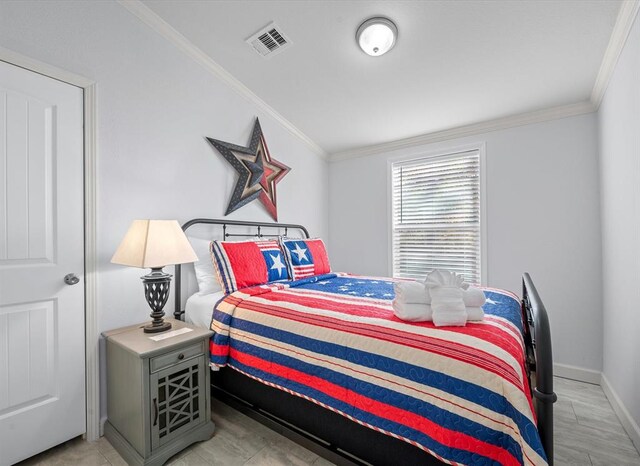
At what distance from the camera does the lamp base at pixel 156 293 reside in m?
1.69

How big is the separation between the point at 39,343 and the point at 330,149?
330 cm

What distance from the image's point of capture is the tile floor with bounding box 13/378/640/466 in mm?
1534

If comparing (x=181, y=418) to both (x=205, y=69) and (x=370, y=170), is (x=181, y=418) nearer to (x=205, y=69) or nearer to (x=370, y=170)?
(x=205, y=69)

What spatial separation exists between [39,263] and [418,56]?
276 centimetres

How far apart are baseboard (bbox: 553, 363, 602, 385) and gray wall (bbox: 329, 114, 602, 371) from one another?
1.5 inches

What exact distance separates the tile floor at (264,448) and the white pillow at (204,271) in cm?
82

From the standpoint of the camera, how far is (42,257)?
1587 mm

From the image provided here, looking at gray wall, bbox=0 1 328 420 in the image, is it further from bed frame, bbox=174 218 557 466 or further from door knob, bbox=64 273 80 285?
bed frame, bbox=174 218 557 466

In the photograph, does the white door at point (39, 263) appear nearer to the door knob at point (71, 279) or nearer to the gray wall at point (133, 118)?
the door knob at point (71, 279)

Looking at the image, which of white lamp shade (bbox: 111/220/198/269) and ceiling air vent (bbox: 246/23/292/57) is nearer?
white lamp shade (bbox: 111/220/198/269)

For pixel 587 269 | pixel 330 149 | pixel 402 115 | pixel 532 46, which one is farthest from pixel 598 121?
pixel 330 149

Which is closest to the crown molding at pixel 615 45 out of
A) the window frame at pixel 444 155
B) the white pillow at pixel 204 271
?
the window frame at pixel 444 155

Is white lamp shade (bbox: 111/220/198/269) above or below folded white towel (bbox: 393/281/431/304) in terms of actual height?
above

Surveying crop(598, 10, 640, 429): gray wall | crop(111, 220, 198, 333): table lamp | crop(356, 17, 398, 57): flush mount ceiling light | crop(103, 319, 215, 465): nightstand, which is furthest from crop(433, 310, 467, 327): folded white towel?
crop(356, 17, 398, 57): flush mount ceiling light
